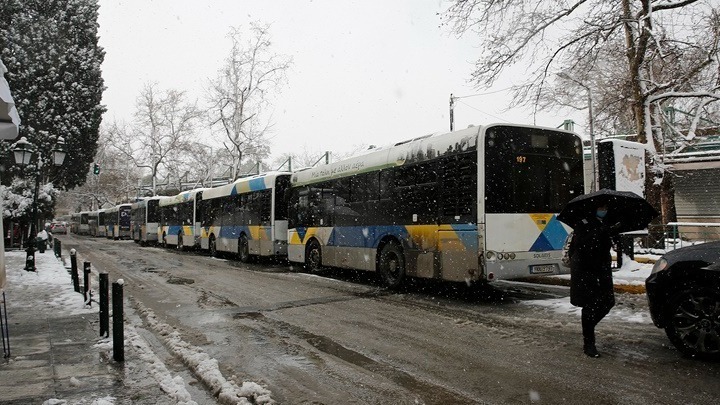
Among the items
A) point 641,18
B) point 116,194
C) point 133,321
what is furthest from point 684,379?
point 116,194

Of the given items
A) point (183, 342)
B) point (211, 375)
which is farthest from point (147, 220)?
point (211, 375)

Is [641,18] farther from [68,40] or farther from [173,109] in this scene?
[173,109]

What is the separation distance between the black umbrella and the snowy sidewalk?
183 inches

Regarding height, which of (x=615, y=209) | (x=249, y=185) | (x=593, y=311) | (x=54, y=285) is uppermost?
(x=249, y=185)

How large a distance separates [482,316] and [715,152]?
882 inches

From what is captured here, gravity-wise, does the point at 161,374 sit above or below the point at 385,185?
below

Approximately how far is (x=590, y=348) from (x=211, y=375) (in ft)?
13.2

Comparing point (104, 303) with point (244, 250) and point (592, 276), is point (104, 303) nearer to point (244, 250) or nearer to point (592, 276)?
point (592, 276)

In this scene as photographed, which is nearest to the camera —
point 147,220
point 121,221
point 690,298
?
point 690,298

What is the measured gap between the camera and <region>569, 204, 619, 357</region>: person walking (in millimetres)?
5574

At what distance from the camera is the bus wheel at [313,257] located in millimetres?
14250

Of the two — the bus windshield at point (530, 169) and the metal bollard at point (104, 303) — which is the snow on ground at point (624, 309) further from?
the metal bollard at point (104, 303)

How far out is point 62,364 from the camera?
566cm

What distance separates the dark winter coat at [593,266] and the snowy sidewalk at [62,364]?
437 cm
